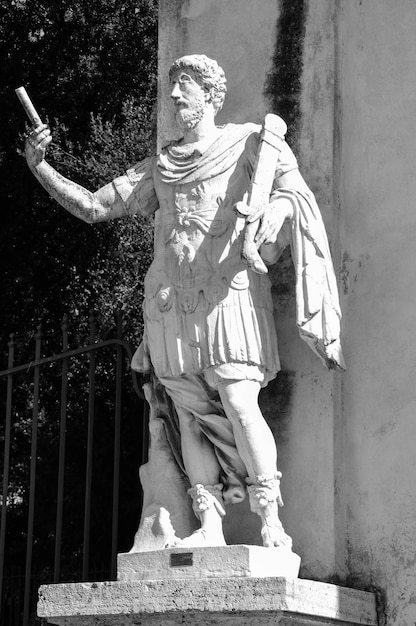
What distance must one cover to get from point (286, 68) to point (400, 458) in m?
1.95

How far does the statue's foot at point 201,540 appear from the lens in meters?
6.27

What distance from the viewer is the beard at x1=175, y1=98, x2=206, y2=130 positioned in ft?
21.8

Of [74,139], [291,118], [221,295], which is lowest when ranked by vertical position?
[221,295]

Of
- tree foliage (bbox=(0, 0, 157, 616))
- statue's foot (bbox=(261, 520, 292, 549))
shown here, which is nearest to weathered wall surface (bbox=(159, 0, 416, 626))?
statue's foot (bbox=(261, 520, 292, 549))

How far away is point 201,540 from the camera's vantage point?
629 centimetres

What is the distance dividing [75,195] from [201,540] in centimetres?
172

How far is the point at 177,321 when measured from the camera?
6473mm

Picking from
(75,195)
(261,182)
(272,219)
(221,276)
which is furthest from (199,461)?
(75,195)

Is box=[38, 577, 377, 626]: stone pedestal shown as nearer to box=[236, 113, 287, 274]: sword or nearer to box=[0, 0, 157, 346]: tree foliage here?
box=[236, 113, 287, 274]: sword

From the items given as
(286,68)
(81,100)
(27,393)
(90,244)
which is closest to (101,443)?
(27,393)

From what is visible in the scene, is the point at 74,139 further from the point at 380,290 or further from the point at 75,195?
the point at 380,290

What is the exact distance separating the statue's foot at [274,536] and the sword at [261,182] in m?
1.07

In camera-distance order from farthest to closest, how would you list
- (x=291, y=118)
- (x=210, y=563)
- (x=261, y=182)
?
(x=291, y=118) → (x=261, y=182) → (x=210, y=563)

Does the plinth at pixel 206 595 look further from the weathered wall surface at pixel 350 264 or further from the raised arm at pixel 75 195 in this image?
the raised arm at pixel 75 195
